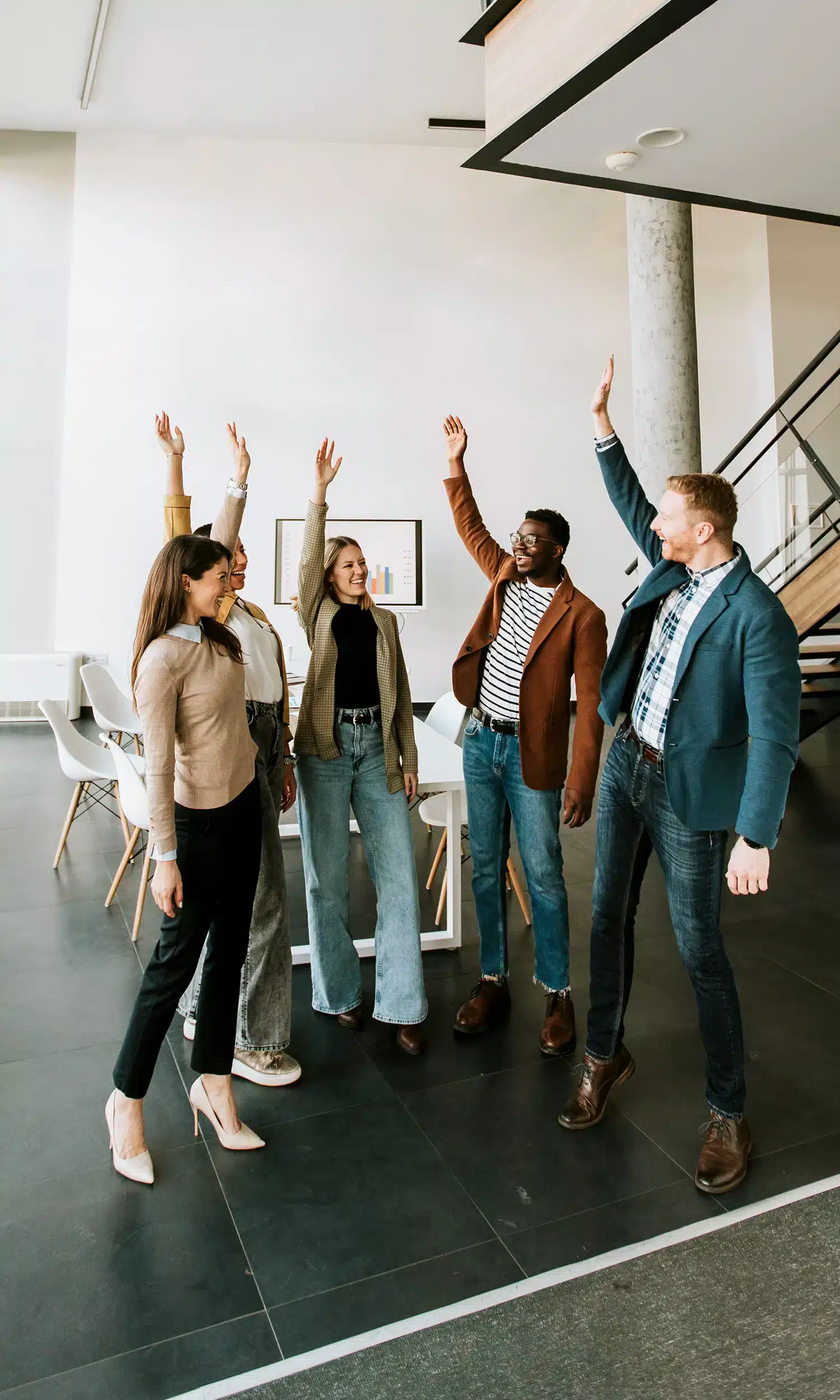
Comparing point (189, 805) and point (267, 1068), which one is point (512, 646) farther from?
point (267, 1068)

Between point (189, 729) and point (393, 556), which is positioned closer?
point (189, 729)

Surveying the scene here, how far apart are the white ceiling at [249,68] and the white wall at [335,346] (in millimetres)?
413

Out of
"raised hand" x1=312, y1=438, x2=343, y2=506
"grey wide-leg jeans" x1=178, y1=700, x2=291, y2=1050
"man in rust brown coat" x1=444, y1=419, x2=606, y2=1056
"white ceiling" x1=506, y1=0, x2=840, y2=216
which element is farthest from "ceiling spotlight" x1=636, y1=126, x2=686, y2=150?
"grey wide-leg jeans" x1=178, y1=700, x2=291, y2=1050

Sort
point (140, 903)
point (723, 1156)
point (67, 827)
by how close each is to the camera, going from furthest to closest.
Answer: point (67, 827)
point (140, 903)
point (723, 1156)

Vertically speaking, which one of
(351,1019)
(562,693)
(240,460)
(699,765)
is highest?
(240,460)

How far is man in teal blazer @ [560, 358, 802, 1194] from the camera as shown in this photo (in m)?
2.19

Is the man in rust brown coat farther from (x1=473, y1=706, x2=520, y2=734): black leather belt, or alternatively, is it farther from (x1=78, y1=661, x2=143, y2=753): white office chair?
(x1=78, y1=661, x2=143, y2=753): white office chair

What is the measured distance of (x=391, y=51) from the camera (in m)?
7.37

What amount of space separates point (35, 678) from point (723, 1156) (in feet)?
25.1

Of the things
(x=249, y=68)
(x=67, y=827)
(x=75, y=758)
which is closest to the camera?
(x=75, y=758)

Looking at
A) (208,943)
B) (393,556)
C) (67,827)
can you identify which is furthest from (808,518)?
(208,943)

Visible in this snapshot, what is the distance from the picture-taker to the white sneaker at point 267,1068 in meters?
2.87

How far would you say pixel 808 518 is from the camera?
6539 mm

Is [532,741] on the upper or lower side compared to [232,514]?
lower
